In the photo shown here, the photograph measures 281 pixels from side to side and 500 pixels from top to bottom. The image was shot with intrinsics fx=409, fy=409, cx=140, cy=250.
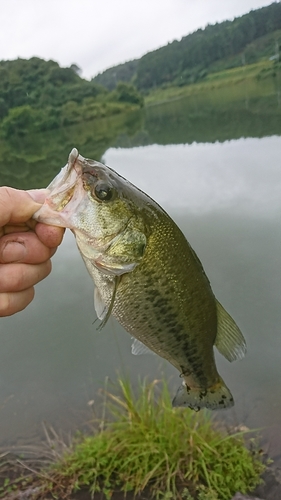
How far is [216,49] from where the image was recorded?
79.1m

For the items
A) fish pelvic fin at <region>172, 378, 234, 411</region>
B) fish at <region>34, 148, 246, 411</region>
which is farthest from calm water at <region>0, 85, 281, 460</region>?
fish at <region>34, 148, 246, 411</region>

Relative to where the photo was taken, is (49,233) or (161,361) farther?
(161,361)

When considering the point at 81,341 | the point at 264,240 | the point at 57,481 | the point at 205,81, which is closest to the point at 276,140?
the point at 264,240

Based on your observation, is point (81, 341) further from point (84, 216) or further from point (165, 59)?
point (165, 59)

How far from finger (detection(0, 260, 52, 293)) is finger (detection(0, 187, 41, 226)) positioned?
0.27 m

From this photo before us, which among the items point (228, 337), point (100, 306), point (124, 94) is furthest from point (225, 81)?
point (100, 306)

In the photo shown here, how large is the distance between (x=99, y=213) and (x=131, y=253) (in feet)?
0.77

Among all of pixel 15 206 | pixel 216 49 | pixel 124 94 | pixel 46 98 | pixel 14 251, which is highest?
pixel 216 49

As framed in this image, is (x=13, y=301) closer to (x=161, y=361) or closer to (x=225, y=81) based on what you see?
(x=161, y=361)

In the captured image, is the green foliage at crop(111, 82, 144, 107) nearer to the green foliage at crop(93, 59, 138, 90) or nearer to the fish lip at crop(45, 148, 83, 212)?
the green foliage at crop(93, 59, 138, 90)

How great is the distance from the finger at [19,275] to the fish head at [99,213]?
1.13 ft

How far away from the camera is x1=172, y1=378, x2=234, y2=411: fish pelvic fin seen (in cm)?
215

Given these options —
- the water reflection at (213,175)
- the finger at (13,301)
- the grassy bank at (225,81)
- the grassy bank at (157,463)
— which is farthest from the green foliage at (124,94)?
the finger at (13,301)

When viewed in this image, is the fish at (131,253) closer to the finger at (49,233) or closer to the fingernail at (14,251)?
the finger at (49,233)
